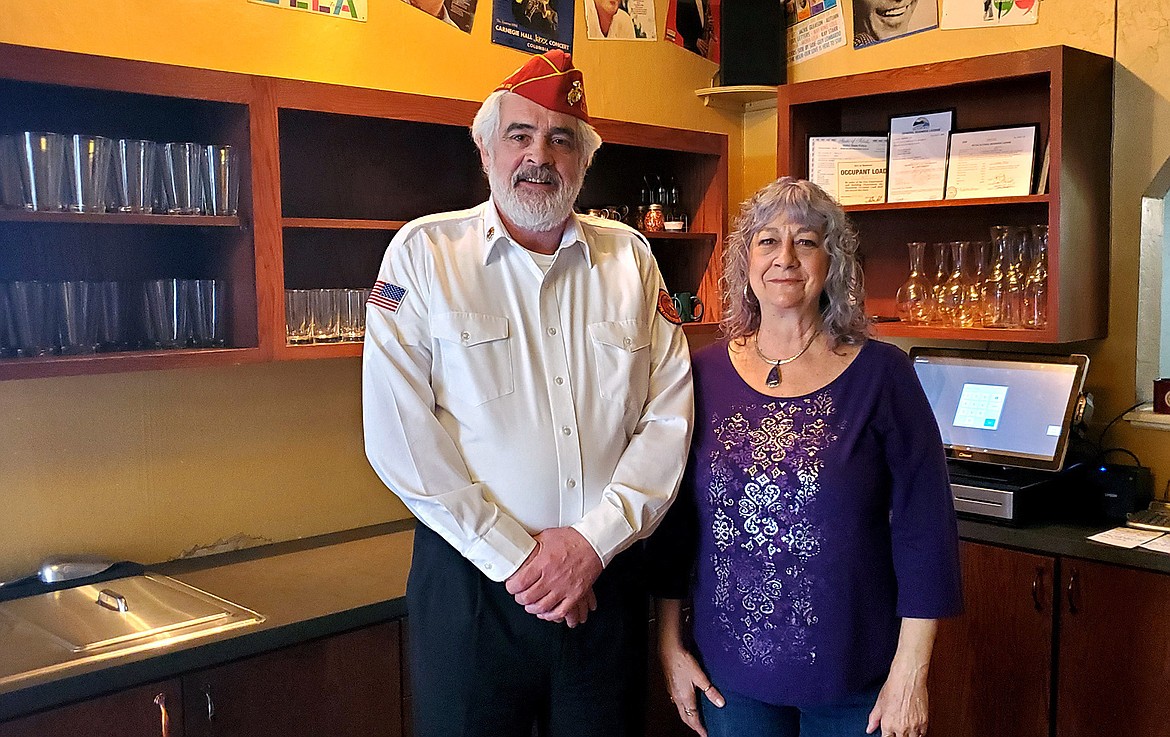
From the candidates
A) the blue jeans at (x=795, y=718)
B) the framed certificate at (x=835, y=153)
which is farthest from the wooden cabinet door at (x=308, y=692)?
the framed certificate at (x=835, y=153)

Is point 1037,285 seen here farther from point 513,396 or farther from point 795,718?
point 513,396

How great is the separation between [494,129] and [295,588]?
3.64 ft

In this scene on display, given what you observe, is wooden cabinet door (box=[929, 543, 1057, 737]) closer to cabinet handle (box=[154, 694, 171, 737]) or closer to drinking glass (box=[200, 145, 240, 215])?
cabinet handle (box=[154, 694, 171, 737])

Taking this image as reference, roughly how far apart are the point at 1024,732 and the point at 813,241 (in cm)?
153

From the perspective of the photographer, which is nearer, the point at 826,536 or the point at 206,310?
the point at 826,536

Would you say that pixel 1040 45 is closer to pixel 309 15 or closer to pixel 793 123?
pixel 793 123

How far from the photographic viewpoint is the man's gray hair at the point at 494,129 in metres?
1.87

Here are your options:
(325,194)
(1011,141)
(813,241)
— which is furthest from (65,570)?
(1011,141)

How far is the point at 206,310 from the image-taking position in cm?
227

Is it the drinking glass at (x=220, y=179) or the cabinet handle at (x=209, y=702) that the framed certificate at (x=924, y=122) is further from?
the cabinet handle at (x=209, y=702)

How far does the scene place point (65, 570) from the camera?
2248mm

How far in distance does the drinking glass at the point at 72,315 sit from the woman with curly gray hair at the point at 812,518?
1.23m

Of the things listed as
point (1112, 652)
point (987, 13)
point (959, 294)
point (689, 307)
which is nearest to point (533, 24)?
point (689, 307)

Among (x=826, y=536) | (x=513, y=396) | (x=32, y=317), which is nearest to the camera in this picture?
(x=826, y=536)
